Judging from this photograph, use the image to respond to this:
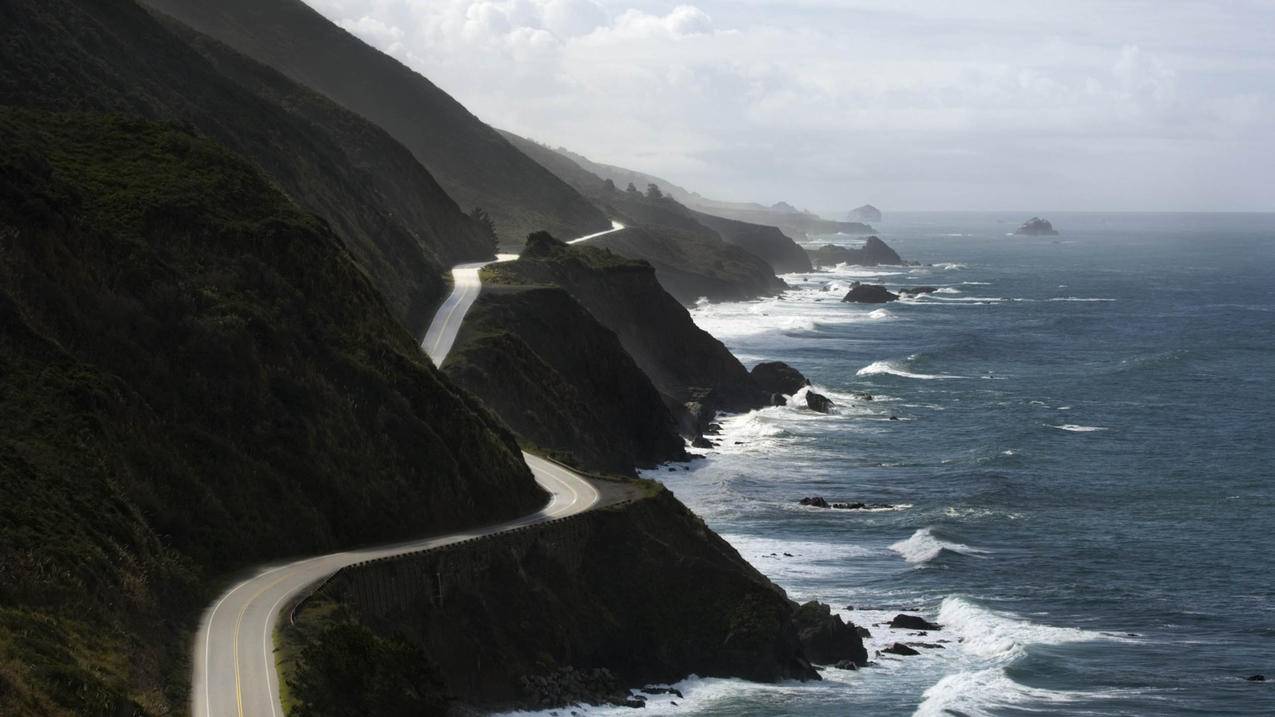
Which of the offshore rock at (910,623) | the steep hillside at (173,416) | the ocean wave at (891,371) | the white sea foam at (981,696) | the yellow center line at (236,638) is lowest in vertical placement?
the white sea foam at (981,696)

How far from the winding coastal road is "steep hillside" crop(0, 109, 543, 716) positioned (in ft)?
2.04

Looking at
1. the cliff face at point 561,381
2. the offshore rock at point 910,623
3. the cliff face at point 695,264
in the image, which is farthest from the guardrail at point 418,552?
the cliff face at point 695,264

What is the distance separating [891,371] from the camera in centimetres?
11906

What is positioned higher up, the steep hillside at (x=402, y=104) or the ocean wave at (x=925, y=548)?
the steep hillside at (x=402, y=104)

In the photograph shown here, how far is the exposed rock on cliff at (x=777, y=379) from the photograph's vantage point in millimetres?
105000

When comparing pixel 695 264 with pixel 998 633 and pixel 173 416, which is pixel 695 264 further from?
pixel 173 416

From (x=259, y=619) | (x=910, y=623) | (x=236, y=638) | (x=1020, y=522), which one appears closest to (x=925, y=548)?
(x=1020, y=522)

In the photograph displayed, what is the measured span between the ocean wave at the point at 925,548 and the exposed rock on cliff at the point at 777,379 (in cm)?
3904

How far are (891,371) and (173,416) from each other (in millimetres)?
80198

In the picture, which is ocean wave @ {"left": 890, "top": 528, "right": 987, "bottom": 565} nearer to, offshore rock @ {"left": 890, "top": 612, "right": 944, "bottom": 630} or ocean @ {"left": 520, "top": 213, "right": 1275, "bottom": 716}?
ocean @ {"left": 520, "top": 213, "right": 1275, "bottom": 716}

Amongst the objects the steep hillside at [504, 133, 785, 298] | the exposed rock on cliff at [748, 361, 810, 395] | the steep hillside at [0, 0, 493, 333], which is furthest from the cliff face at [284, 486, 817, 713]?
the steep hillside at [504, 133, 785, 298]

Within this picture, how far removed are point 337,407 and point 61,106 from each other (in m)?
33.7

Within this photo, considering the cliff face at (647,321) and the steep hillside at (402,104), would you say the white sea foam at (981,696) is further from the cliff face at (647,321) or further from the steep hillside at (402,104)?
the steep hillside at (402,104)

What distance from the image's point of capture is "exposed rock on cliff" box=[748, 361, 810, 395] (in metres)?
105
